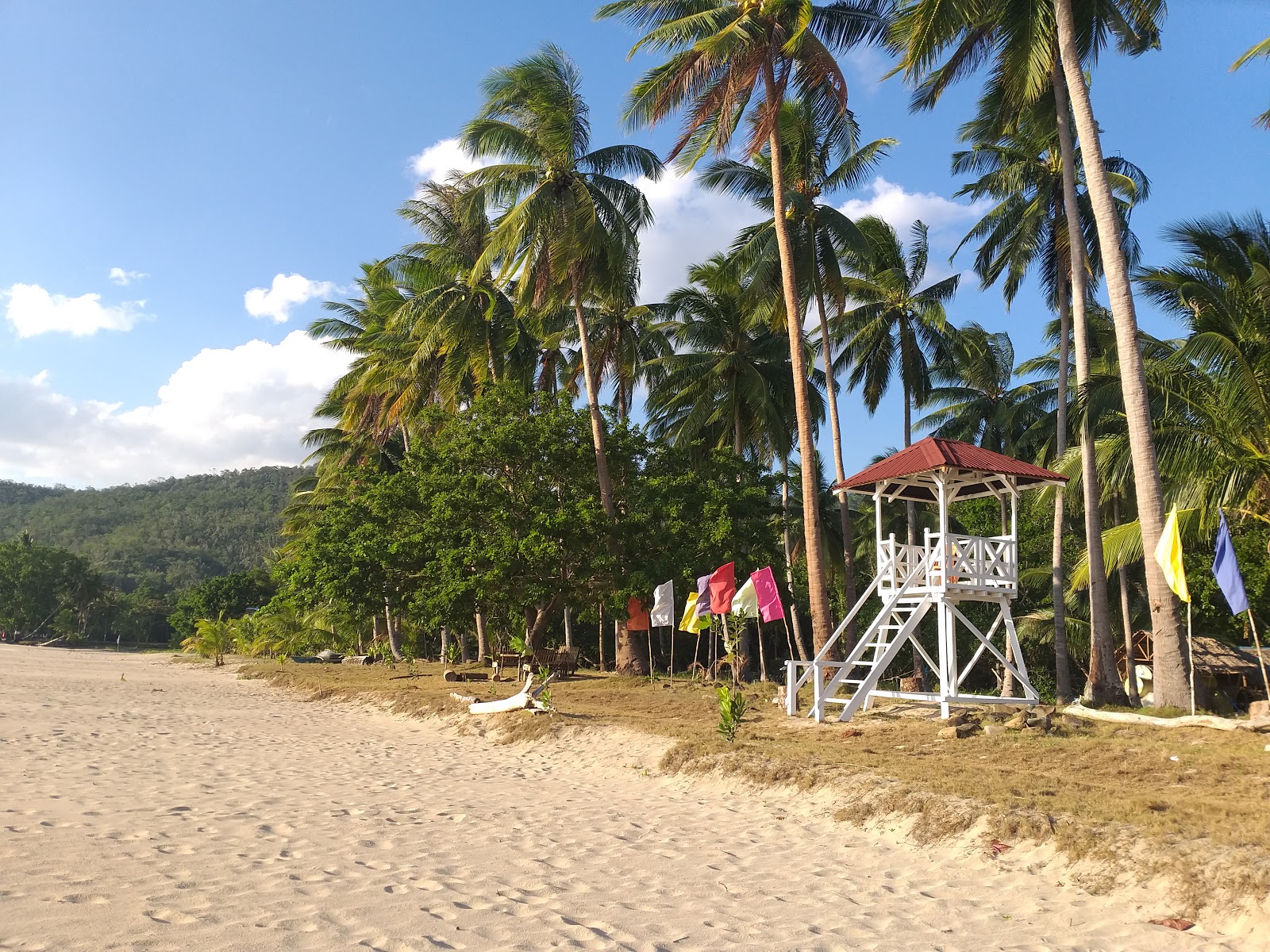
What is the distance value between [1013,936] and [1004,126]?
1678cm

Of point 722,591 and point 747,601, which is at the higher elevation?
point 722,591

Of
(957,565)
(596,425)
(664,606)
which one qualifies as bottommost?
→ (664,606)

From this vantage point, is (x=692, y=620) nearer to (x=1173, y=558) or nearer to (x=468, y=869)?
(x=1173, y=558)

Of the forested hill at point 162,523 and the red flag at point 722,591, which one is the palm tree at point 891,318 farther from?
the forested hill at point 162,523

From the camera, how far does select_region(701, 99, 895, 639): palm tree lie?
69.9ft

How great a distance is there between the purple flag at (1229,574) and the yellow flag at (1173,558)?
1.22 feet

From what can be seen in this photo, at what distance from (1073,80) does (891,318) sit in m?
13.1

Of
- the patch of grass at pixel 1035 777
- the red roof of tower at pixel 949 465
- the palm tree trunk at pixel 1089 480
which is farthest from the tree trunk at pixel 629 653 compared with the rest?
the palm tree trunk at pixel 1089 480

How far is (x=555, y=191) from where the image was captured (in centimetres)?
2295

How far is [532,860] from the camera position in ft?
23.7

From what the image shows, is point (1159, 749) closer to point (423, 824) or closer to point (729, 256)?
point (423, 824)

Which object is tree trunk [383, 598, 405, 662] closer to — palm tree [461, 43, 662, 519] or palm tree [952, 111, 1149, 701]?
palm tree [461, 43, 662, 519]


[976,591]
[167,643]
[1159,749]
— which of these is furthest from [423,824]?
[167,643]

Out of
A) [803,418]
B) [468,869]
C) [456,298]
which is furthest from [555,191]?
[468,869]
